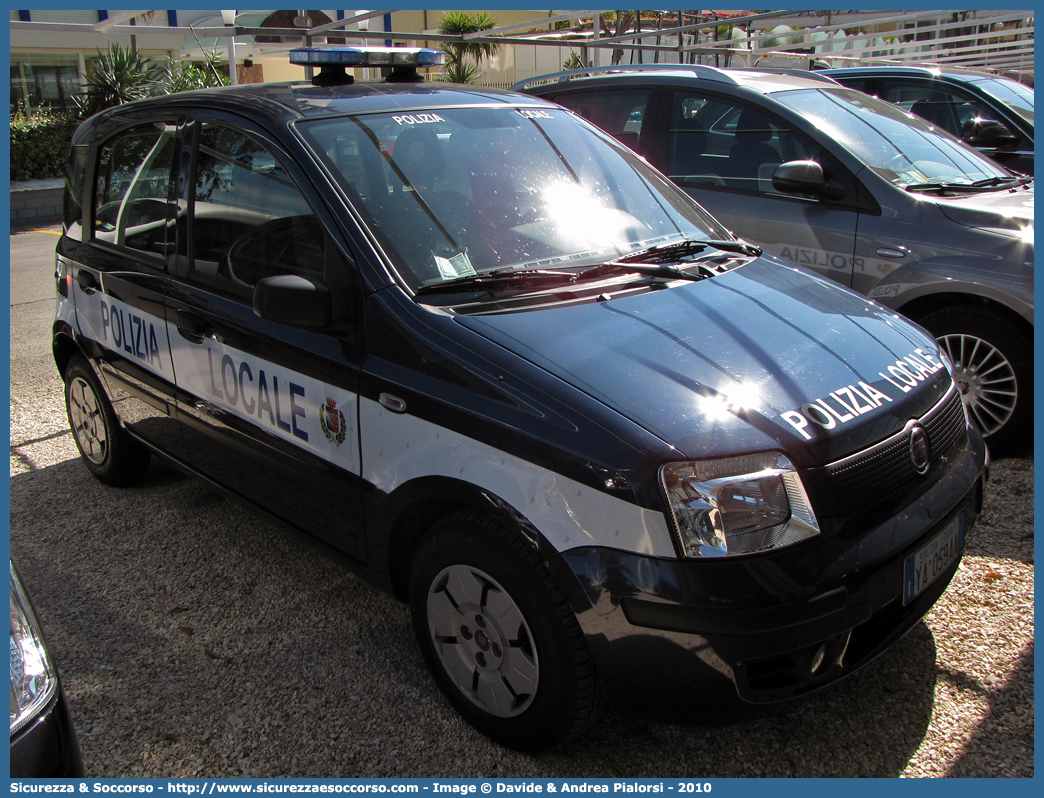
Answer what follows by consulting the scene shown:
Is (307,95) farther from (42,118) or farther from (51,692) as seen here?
(42,118)

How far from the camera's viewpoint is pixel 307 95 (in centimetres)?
314

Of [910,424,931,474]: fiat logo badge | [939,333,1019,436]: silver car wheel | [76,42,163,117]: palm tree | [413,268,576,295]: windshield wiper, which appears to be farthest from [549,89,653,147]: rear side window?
[76,42,163,117]: palm tree

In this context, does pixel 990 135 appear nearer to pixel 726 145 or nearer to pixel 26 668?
pixel 726 145

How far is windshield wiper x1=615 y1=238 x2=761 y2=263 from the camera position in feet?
9.59

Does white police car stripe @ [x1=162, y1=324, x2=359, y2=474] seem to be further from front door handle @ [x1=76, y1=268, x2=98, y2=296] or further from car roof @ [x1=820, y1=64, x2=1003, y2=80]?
car roof @ [x1=820, y1=64, x2=1003, y2=80]

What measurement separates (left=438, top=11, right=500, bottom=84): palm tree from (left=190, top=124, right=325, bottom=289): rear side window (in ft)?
63.7

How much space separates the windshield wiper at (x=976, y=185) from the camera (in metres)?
4.41

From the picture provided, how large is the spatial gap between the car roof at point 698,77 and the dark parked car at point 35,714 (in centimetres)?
454

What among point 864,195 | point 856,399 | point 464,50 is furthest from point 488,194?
point 464,50

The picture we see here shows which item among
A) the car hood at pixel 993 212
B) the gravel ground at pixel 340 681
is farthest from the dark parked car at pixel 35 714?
the car hood at pixel 993 212

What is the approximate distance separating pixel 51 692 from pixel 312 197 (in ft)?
5.37

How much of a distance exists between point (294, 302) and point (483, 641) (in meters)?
1.14

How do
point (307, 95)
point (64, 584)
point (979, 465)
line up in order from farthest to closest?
point (64, 584) < point (307, 95) < point (979, 465)
